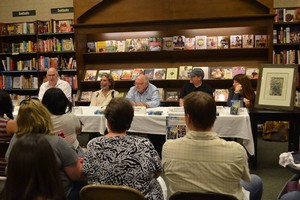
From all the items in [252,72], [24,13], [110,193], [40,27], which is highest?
[24,13]

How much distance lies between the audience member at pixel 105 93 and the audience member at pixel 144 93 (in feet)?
0.97

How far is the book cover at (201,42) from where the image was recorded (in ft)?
20.8

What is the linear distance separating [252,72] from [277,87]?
178 centimetres

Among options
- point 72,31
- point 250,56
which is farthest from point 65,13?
point 250,56

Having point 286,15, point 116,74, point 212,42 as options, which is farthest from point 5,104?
point 286,15

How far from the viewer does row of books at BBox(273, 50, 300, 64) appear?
6.16 metres

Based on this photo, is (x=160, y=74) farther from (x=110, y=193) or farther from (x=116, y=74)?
(x=110, y=193)

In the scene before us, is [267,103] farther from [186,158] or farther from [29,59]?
[29,59]

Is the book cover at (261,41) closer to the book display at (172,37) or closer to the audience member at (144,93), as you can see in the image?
the book display at (172,37)

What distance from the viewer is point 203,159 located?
6.11 feet

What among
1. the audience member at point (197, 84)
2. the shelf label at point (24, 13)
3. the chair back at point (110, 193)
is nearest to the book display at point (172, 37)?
the audience member at point (197, 84)

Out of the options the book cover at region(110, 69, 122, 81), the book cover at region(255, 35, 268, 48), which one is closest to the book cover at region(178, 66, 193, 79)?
the book cover at region(110, 69, 122, 81)

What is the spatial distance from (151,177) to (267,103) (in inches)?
114

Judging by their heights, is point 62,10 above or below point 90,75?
above
